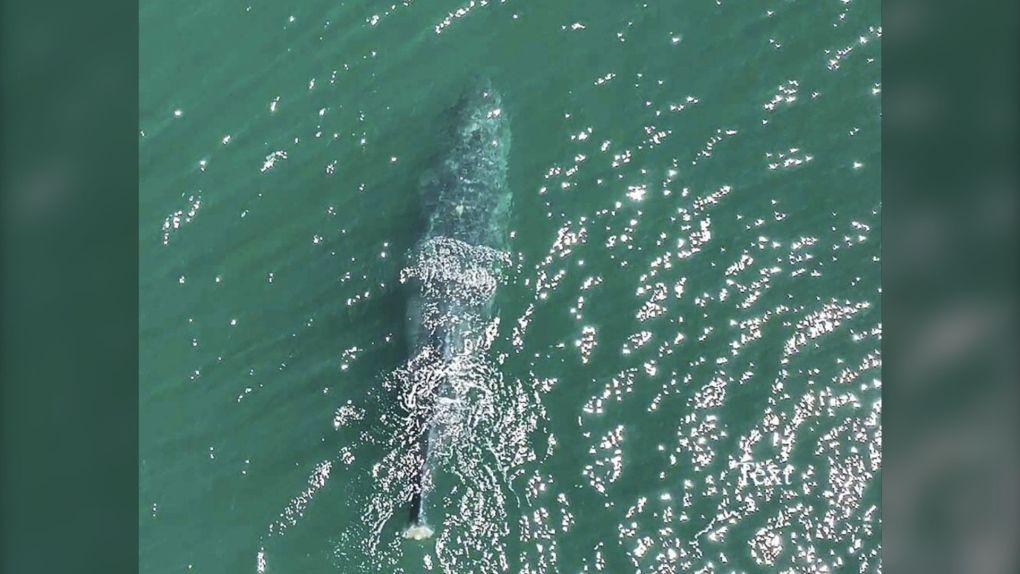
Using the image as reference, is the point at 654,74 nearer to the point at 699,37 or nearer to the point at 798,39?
the point at 699,37

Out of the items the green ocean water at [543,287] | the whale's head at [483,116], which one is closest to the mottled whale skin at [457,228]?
the whale's head at [483,116]

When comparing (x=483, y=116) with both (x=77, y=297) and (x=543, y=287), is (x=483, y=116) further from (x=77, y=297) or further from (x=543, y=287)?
(x=77, y=297)

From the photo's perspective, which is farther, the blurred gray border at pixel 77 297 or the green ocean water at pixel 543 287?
the green ocean water at pixel 543 287

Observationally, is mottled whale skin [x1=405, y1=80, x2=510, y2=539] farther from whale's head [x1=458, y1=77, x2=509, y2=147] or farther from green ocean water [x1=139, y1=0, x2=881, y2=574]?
green ocean water [x1=139, y1=0, x2=881, y2=574]

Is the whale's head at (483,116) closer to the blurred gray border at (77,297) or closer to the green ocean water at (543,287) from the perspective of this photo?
the green ocean water at (543,287)

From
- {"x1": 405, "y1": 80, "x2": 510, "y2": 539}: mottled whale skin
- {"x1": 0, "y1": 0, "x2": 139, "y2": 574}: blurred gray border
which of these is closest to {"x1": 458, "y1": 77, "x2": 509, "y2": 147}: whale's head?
{"x1": 405, "y1": 80, "x2": 510, "y2": 539}: mottled whale skin

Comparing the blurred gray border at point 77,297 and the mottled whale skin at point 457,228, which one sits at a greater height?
the blurred gray border at point 77,297

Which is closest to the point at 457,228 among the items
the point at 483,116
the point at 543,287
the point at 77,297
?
the point at 543,287
